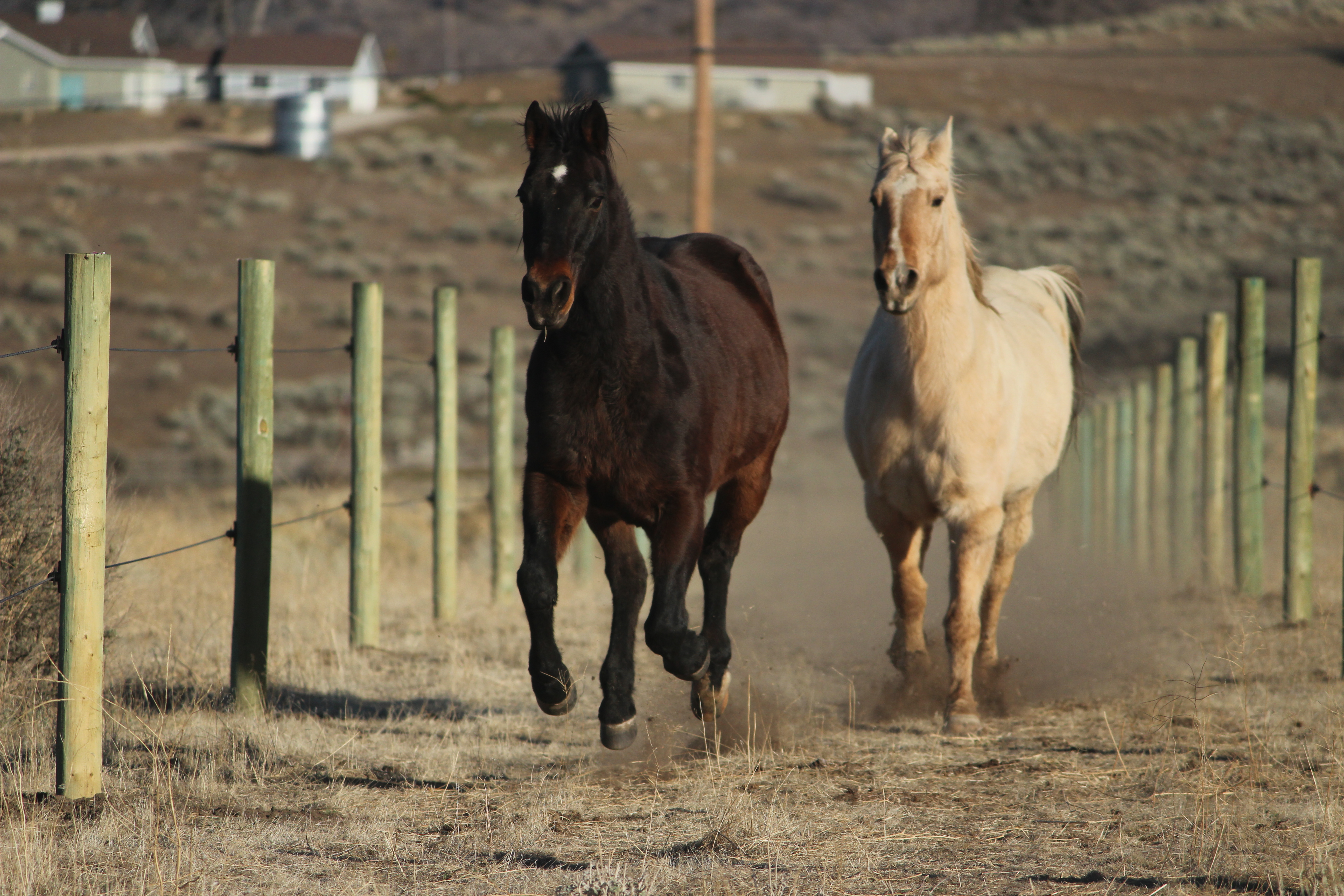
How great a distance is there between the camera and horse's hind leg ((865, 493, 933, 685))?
637cm

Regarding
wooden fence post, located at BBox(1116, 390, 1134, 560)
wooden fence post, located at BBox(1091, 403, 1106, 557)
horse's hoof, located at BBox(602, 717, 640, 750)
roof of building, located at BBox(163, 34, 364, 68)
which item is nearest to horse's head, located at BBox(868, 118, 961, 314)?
horse's hoof, located at BBox(602, 717, 640, 750)

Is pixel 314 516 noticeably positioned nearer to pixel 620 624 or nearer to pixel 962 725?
pixel 620 624

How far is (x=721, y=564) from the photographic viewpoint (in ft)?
19.1

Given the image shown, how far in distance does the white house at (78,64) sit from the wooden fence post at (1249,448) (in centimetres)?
5080

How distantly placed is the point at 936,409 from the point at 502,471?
472 centimetres

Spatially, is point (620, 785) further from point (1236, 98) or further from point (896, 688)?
point (1236, 98)

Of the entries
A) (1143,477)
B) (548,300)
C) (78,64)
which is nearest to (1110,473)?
(1143,477)

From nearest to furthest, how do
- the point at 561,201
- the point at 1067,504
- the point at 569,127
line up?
the point at 561,201
the point at 569,127
the point at 1067,504

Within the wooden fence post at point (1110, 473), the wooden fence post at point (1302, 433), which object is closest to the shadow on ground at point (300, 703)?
the wooden fence post at point (1302, 433)

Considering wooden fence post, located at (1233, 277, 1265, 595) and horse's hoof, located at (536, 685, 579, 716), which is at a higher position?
wooden fence post, located at (1233, 277, 1265, 595)

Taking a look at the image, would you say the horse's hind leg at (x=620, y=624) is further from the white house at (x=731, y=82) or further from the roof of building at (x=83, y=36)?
the white house at (x=731, y=82)

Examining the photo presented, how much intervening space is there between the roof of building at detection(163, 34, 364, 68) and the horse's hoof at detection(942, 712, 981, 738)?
58.8 meters

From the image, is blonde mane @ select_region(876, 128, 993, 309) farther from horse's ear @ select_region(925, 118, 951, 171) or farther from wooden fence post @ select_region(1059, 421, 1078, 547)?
wooden fence post @ select_region(1059, 421, 1078, 547)

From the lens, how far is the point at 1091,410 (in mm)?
18906
